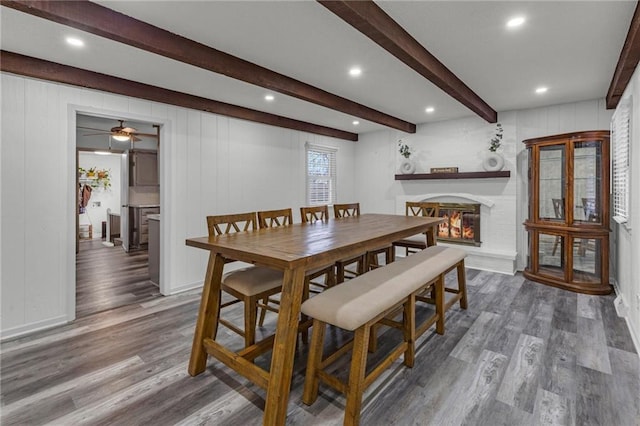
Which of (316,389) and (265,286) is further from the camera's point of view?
(265,286)

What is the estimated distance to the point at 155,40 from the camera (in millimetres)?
2205

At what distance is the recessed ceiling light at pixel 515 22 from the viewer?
2.13 m

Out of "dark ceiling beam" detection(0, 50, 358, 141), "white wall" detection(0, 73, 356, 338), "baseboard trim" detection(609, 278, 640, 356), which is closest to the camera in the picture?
"baseboard trim" detection(609, 278, 640, 356)

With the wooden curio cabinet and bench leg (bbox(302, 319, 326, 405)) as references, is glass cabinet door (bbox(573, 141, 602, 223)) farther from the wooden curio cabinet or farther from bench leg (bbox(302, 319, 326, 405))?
bench leg (bbox(302, 319, 326, 405))

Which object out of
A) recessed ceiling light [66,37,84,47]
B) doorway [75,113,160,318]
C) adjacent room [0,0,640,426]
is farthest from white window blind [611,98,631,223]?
doorway [75,113,160,318]

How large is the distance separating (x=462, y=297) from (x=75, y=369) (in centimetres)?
329

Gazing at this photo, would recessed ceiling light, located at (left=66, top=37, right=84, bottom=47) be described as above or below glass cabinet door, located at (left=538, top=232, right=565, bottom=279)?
above

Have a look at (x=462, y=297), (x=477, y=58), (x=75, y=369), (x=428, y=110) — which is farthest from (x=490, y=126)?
(x=75, y=369)

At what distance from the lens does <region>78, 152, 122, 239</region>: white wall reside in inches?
332

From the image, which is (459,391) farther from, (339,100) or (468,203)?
(468,203)

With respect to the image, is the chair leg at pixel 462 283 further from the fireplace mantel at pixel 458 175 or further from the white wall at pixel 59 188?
the white wall at pixel 59 188

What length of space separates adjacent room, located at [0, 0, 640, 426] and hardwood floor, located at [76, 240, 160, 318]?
58mm

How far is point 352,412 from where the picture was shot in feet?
→ 5.24

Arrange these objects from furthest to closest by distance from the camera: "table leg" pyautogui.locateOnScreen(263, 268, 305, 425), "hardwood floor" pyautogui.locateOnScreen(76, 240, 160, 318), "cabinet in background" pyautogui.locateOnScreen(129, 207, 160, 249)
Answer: "cabinet in background" pyautogui.locateOnScreen(129, 207, 160, 249), "hardwood floor" pyautogui.locateOnScreen(76, 240, 160, 318), "table leg" pyautogui.locateOnScreen(263, 268, 305, 425)
